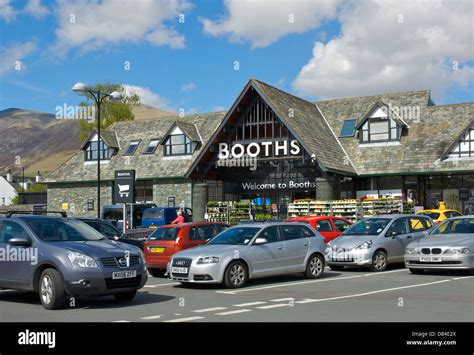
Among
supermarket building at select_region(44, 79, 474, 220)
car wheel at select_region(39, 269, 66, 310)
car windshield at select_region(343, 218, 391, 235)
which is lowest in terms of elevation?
car wheel at select_region(39, 269, 66, 310)

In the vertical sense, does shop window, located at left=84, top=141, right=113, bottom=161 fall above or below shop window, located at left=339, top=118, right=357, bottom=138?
below

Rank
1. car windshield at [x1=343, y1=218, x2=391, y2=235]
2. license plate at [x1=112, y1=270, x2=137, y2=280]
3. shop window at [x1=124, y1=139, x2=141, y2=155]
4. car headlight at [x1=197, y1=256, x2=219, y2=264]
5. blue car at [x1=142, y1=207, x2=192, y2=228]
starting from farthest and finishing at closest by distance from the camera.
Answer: shop window at [x1=124, y1=139, x2=141, y2=155], blue car at [x1=142, y1=207, x2=192, y2=228], car windshield at [x1=343, y1=218, x2=391, y2=235], car headlight at [x1=197, y1=256, x2=219, y2=264], license plate at [x1=112, y1=270, x2=137, y2=280]

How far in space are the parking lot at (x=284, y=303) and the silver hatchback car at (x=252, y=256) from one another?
1.07 ft

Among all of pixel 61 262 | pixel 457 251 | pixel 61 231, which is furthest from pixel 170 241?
pixel 457 251

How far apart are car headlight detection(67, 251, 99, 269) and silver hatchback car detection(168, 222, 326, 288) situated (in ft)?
Result: 11.6

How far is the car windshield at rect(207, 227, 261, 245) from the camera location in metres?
16.1

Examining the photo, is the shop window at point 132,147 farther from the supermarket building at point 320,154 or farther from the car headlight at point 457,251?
the car headlight at point 457,251

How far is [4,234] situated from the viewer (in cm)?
1323

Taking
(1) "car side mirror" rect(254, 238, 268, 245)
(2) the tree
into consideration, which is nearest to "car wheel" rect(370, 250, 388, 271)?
(1) "car side mirror" rect(254, 238, 268, 245)

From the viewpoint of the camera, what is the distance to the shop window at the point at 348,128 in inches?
1547

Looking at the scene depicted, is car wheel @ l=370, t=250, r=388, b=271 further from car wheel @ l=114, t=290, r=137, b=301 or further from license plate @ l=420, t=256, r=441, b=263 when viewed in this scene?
car wheel @ l=114, t=290, r=137, b=301
